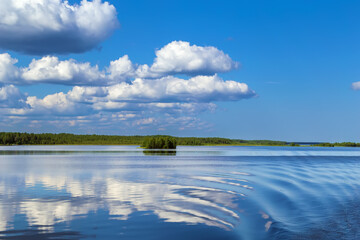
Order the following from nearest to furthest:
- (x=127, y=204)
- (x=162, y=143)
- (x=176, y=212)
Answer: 1. (x=176, y=212)
2. (x=127, y=204)
3. (x=162, y=143)

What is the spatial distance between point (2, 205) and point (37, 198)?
115 inches

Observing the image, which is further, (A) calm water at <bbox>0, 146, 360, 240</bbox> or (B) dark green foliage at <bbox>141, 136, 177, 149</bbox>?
(B) dark green foliage at <bbox>141, 136, 177, 149</bbox>

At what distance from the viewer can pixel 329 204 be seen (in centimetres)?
2409

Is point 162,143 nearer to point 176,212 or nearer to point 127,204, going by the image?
point 127,204

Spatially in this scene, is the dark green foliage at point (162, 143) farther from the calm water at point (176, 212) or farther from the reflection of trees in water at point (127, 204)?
the calm water at point (176, 212)

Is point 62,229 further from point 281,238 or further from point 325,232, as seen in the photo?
point 325,232

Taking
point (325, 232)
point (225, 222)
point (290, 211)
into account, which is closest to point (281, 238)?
point (325, 232)

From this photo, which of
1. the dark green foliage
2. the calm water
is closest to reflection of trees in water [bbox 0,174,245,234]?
the calm water

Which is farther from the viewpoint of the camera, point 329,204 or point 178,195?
point 178,195

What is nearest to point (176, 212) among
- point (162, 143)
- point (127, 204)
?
point (127, 204)

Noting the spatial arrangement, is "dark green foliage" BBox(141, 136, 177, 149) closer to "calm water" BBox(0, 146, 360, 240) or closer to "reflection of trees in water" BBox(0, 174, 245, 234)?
"reflection of trees in water" BBox(0, 174, 245, 234)

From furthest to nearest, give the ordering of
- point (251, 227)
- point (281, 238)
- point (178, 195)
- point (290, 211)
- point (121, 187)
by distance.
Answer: point (121, 187), point (178, 195), point (290, 211), point (251, 227), point (281, 238)

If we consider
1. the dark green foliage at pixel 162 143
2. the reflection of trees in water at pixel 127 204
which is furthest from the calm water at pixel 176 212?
the dark green foliage at pixel 162 143

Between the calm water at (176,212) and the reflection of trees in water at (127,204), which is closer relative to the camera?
the calm water at (176,212)
